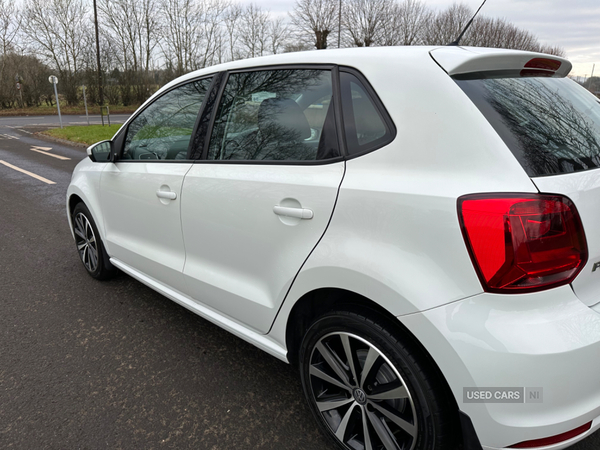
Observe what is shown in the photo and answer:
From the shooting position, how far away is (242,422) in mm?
2135

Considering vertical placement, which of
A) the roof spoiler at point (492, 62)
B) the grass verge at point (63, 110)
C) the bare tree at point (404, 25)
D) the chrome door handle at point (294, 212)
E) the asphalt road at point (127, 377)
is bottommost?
the grass verge at point (63, 110)

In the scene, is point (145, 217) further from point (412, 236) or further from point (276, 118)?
point (412, 236)

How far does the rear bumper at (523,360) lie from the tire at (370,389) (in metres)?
0.15

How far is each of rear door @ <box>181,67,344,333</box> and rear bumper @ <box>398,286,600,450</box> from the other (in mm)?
653

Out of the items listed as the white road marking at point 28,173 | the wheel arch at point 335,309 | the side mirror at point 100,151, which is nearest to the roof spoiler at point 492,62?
the wheel arch at point 335,309

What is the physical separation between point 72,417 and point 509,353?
2.04 metres

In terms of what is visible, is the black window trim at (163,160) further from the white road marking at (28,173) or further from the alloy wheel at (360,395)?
the white road marking at (28,173)

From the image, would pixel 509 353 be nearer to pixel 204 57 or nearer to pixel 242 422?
pixel 242 422

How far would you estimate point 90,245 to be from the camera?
12.0 ft

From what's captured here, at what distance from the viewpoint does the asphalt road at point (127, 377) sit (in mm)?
2053

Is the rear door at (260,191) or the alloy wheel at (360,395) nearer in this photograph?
the alloy wheel at (360,395)

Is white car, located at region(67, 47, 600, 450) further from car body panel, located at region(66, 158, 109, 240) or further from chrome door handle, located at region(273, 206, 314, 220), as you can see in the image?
car body panel, located at region(66, 158, 109, 240)

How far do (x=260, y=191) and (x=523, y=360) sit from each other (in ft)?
3.98

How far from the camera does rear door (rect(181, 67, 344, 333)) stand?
1.81 m
